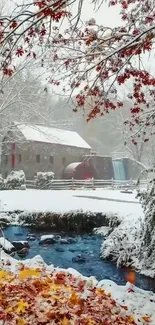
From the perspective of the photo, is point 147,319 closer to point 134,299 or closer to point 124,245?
point 134,299

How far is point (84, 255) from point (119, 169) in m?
32.3

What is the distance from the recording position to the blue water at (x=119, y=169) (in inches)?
1695

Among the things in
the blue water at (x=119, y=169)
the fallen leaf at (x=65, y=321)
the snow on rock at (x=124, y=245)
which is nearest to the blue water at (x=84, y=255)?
the snow on rock at (x=124, y=245)

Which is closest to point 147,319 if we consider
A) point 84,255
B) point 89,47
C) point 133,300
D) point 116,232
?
point 133,300

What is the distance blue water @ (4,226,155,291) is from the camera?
9.64 metres

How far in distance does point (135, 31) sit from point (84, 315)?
11.7 feet

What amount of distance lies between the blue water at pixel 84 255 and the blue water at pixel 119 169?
27.8 m

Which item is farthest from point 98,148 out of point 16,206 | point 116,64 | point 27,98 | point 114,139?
point 116,64

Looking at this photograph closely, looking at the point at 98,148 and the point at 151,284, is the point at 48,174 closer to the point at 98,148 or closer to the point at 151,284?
the point at 151,284

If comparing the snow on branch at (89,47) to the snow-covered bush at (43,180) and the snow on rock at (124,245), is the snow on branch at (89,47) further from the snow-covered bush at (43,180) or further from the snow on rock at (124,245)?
the snow-covered bush at (43,180)

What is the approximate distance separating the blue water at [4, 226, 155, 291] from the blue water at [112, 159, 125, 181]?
27.8 m

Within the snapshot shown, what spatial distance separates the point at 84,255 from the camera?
12047 mm

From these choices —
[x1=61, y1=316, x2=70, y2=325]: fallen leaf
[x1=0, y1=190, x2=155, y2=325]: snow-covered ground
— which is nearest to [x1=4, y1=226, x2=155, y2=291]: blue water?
[x1=0, y1=190, x2=155, y2=325]: snow-covered ground

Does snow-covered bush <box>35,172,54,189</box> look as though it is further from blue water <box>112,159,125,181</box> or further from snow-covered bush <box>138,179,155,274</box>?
snow-covered bush <box>138,179,155,274</box>
